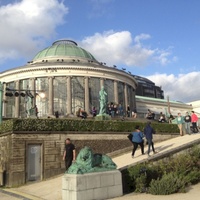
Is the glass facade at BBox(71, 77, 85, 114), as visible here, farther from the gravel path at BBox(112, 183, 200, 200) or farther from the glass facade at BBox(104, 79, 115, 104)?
the gravel path at BBox(112, 183, 200, 200)

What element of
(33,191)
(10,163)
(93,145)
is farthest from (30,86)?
(33,191)

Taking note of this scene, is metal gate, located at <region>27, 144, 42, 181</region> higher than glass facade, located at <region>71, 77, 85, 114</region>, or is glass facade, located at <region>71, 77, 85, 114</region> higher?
glass facade, located at <region>71, 77, 85, 114</region>

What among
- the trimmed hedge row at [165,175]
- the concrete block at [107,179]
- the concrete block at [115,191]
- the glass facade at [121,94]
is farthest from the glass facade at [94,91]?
the concrete block at [107,179]

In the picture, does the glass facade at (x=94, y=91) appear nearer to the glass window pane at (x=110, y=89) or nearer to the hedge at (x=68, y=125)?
the glass window pane at (x=110, y=89)

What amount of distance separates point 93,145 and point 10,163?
6.12 meters

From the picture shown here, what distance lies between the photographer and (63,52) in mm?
48406

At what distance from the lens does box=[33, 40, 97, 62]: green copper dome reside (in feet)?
157

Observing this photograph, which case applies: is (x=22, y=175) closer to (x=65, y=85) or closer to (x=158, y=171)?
(x=158, y=171)

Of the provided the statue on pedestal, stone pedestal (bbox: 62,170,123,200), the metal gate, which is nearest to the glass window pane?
the metal gate

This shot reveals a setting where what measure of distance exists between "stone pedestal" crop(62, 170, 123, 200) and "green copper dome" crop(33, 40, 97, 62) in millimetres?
37266

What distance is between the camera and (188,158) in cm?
1467

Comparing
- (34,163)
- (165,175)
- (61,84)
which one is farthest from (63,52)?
(165,175)

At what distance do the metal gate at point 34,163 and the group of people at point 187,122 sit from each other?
39.6 ft

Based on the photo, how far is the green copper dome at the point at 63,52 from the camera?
157 feet
